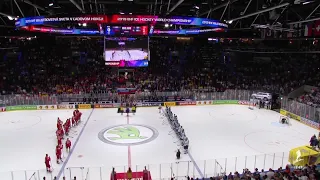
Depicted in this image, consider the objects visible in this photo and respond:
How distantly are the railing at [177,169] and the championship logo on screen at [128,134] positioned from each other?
3.72 m

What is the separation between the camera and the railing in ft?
41.4

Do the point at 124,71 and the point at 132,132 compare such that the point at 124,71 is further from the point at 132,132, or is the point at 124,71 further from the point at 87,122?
the point at 132,132

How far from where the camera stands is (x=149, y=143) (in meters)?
17.3

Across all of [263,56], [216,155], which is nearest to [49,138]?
[216,155]

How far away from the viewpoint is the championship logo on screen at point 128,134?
1764 centimetres

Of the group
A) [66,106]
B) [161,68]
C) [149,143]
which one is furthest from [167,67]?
[149,143]

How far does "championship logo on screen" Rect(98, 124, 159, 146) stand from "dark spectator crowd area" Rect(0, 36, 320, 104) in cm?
963

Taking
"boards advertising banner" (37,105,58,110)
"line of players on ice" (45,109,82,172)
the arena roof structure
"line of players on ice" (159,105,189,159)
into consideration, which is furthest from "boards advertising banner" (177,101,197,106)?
"boards advertising banner" (37,105,58,110)

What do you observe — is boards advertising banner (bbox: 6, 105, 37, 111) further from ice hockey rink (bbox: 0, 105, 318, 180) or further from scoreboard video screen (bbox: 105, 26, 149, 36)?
scoreboard video screen (bbox: 105, 26, 149, 36)

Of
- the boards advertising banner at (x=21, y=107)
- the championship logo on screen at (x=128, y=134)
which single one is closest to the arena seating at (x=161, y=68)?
the boards advertising banner at (x=21, y=107)

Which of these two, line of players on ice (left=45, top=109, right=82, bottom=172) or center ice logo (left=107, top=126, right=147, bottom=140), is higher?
line of players on ice (left=45, top=109, right=82, bottom=172)

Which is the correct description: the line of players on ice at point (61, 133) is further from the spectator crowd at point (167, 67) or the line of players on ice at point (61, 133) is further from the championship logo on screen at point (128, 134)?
the spectator crowd at point (167, 67)

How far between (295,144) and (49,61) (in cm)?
2870

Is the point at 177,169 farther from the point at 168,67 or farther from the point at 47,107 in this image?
the point at 168,67
